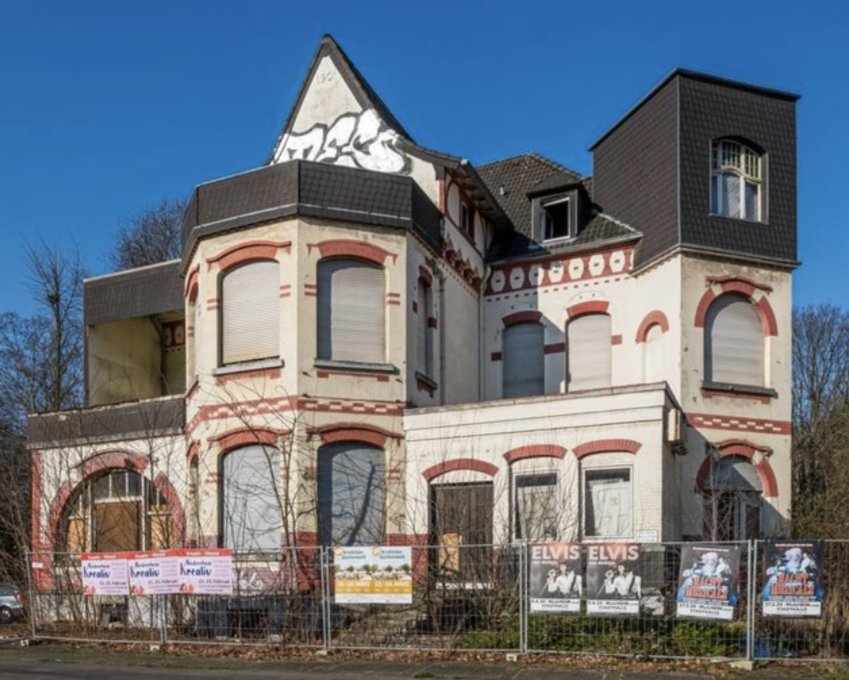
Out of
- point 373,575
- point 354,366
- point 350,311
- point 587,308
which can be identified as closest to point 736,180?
point 587,308

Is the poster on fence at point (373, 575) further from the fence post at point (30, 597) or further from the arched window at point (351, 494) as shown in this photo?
the fence post at point (30, 597)

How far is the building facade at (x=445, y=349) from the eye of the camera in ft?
61.6

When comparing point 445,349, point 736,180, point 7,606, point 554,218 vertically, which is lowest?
point 7,606

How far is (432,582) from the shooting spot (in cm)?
1502

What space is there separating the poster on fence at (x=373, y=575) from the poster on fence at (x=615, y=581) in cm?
257

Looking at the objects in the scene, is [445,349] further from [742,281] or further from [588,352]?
[742,281]

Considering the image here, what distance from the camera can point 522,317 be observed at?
24641 millimetres

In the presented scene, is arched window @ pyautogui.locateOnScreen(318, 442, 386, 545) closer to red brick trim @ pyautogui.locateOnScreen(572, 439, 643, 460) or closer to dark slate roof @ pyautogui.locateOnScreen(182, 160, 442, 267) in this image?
red brick trim @ pyautogui.locateOnScreen(572, 439, 643, 460)

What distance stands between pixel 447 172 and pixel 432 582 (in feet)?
33.2

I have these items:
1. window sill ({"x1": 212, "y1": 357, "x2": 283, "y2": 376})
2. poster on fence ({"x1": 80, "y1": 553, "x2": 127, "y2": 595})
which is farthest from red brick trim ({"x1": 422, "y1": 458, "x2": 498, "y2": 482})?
poster on fence ({"x1": 80, "y1": 553, "x2": 127, "y2": 595})

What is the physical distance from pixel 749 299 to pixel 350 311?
856 centimetres

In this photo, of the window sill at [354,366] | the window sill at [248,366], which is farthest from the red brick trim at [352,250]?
the window sill at [248,366]

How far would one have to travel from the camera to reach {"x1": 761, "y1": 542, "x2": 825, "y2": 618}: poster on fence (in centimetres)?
1272

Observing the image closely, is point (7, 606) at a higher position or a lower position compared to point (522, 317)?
lower
